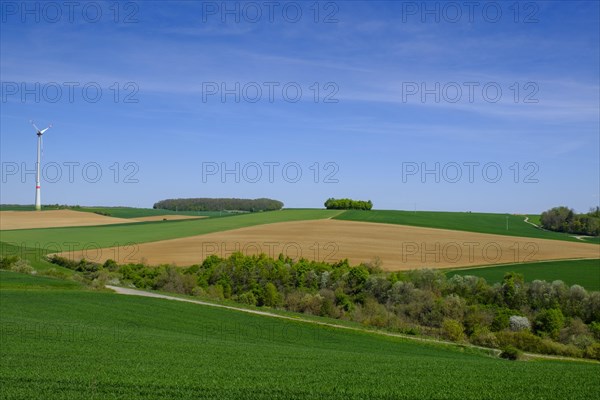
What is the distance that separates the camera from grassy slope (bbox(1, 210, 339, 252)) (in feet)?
202

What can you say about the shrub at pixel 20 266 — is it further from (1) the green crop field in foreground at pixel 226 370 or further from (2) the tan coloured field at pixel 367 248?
(1) the green crop field in foreground at pixel 226 370

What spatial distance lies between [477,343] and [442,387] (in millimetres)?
20945

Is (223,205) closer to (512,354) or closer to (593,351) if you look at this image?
(593,351)

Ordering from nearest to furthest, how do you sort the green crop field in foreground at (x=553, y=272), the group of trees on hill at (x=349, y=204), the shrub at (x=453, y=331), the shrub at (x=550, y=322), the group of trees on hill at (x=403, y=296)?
the shrub at (x=453, y=331) → the group of trees on hill at (x=403, y=296) → the shrub at (x=550, y=322) → the green crop field in foreground at (x=553, y=272) → the group of trees on hill at (x=349, y=204)

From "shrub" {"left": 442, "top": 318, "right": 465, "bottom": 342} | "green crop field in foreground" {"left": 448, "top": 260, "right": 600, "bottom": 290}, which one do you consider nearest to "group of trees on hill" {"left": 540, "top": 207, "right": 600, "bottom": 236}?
"green crop field in foreground" {"left": 448, "top": 260, "right": 600, "bottom": 290}

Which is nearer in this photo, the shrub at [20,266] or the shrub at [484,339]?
the shrub at [484,339]

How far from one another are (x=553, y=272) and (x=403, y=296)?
579 inches

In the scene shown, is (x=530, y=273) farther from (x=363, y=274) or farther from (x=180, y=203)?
(x=180, y=203)

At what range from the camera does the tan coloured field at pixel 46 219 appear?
7519cm

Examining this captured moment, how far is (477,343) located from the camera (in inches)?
1270

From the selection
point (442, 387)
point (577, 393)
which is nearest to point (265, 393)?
point (442, 387)

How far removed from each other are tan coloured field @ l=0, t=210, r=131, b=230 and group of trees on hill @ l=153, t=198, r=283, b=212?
147 feet

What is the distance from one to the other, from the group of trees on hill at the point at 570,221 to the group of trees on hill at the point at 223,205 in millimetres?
60750

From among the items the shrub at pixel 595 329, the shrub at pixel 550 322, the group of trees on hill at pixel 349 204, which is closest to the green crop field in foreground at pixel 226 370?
the shrub at pixel 550 322
